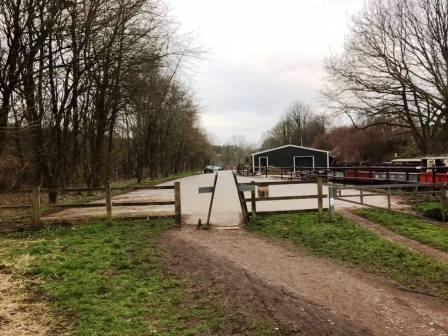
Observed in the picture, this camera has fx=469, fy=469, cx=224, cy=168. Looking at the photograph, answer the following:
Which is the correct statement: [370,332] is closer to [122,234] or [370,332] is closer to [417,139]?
[122,234]

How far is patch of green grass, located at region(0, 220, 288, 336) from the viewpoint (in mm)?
4906

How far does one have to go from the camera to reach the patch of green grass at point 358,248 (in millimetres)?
6867

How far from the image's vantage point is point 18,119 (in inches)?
635

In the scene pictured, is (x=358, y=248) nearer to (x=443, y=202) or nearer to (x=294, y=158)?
(x=443, y=202)

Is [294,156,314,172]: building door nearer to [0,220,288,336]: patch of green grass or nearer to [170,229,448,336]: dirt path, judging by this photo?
[0,220,288,336]: patch of green grass

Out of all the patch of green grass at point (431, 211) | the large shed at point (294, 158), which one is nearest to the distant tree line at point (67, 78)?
the patch of green grass at point (431, 211)

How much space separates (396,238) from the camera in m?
9.84

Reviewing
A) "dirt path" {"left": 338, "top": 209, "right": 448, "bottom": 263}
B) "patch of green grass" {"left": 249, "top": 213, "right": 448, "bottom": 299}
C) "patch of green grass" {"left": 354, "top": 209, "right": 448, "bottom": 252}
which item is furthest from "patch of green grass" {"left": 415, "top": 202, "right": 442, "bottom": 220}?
"patch of green grass" {"left": 249, "top": 213, "right": 448, "bottom": 299}

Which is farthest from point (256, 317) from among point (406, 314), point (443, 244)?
point (443, 244)

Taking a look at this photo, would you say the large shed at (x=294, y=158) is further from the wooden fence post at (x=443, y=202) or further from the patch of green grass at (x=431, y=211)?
the wooden fence post at (x=443, y=202)

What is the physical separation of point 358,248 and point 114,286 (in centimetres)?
468

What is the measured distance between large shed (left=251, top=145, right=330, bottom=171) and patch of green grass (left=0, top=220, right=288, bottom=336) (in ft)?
173

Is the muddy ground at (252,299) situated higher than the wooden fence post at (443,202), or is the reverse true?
the wooden fence post at (443,202)

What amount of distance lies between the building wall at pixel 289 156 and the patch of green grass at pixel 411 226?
4903cm
